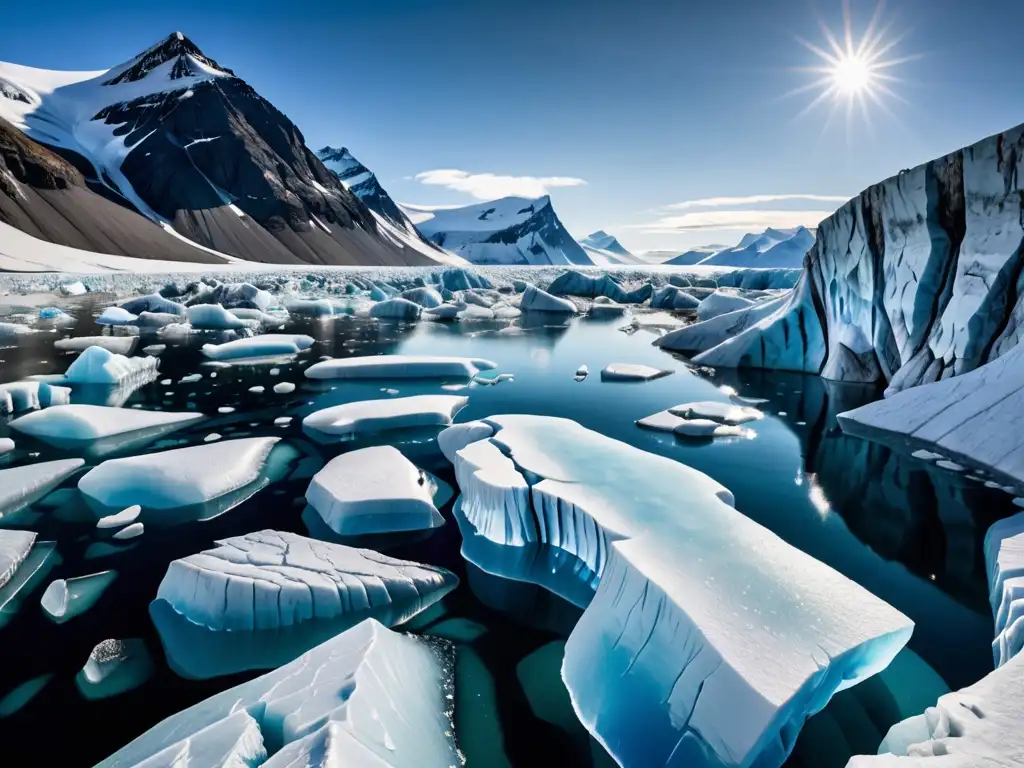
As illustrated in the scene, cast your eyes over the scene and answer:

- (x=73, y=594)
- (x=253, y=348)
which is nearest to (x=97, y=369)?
(x=253, y=348)

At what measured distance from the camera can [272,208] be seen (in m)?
54.3

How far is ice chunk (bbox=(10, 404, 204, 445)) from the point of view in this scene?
5.11 m

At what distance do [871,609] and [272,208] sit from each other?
60458mm

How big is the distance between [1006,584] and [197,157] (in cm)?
6523

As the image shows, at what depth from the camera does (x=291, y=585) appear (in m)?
2.61

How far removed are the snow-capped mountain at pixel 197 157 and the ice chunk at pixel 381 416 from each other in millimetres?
41948

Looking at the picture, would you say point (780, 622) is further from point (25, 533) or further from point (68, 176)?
point (68, 176)

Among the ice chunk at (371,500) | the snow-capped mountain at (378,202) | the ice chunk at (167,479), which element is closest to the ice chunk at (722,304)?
the ice chunk at (371,500)

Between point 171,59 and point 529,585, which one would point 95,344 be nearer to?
point 529,585

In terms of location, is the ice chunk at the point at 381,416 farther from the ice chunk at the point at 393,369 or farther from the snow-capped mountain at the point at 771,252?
the snow-capped mountain at the point at 771,252

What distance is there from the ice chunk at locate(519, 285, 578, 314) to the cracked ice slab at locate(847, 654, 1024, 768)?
715 inches

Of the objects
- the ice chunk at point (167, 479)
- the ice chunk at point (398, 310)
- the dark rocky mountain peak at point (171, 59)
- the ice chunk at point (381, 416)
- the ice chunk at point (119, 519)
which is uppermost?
the dark rocky mountain peak at point (171, 59)

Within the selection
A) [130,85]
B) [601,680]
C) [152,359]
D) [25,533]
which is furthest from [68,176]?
[601,680]

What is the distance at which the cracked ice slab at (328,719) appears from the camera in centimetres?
154
